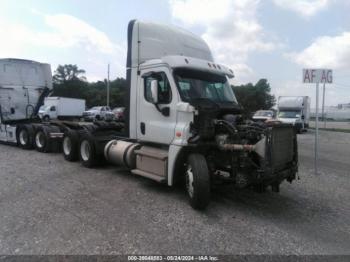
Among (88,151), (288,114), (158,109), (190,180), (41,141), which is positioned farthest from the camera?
(288,114)

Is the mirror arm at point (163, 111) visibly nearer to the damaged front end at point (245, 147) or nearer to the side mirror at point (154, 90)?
the side mirror at point (154, 90)

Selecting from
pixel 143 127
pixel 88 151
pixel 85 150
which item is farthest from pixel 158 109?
pixel 85 150

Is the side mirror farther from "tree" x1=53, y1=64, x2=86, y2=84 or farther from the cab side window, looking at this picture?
"tree" x1=53, y1=64, x2=86, y2=84

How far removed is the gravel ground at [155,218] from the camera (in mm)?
4078

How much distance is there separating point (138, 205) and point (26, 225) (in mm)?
1858

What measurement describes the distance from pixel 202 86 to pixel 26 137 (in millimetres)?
8698

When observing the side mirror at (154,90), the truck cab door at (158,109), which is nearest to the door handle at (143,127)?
the truck cab door at (158,109)

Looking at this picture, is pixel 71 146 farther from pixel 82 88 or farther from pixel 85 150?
pixel 82 88

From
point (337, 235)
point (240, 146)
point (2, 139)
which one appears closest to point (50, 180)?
point (240, 146)

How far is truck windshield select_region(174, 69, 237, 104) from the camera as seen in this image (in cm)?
596

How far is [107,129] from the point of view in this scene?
29.8 ft

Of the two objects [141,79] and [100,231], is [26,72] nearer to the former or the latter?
[141,79]

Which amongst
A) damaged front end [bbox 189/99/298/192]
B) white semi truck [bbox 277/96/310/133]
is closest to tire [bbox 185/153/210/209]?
damaged front end [bbox 189/99/298/192]

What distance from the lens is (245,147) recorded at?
16.5 feet
